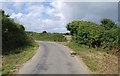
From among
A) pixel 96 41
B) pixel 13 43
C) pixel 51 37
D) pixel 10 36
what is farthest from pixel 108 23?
pixel 10 36

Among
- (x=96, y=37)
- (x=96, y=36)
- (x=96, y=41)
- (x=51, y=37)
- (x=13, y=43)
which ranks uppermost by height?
Answer: (x=96, y=36)

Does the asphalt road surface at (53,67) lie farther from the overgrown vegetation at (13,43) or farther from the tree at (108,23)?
the tree at (108,23)

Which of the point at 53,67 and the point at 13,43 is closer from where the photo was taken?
the point at 53,67

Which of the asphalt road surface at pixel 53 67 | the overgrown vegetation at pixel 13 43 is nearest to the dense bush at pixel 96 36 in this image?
the overgrown vegetation at pixel 13 43

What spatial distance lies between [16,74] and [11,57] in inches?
370

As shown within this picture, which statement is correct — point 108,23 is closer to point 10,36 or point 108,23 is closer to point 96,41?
point 96,41

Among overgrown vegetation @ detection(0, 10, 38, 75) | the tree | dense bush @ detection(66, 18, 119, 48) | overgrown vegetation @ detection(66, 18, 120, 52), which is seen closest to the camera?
overgrown vegetation @ detection(0, 10, 38, 75)

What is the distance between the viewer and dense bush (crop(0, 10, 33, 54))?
38188 millimetres

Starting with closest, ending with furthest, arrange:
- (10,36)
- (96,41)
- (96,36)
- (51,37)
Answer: (10,36)
(96,36)
(96,41)
(51,37)

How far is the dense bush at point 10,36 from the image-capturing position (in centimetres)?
3819

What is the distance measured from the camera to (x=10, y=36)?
1574 inches

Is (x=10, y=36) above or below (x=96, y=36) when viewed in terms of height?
above

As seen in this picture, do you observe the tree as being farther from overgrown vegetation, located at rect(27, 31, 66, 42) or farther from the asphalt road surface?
the asphalt road surface

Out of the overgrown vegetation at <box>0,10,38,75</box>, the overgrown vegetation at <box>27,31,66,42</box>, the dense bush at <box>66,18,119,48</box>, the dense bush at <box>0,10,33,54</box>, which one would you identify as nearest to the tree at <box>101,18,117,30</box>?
the overgrown vegetation at <box>27,31,66,42</box>
